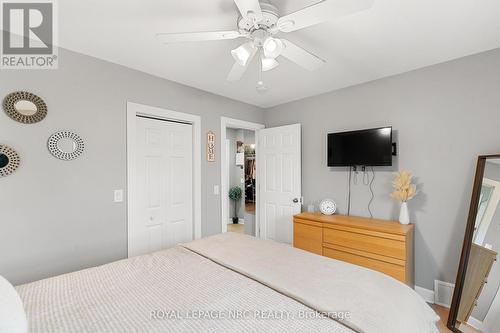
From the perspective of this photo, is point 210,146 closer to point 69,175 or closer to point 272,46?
point 69,175

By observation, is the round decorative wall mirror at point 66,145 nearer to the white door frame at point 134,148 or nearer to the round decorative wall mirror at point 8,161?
the round decorative wall mirror at point 8,161

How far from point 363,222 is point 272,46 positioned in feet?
6.85

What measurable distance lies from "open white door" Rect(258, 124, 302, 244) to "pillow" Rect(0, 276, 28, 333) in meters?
2.97

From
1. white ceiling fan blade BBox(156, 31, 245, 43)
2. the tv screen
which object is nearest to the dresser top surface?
the tv screen

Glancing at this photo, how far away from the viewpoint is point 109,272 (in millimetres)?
1476

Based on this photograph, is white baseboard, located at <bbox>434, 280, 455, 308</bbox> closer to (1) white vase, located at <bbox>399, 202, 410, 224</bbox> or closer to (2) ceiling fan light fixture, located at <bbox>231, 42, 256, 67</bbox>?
(1) white vase, located at <bbox>399, 202, 410, 224</bbox>

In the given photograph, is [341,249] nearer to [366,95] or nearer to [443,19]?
[366,95]

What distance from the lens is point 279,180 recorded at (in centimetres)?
361

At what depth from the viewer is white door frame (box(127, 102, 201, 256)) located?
2.44m

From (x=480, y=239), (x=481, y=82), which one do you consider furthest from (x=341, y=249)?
(x=481, y=82)

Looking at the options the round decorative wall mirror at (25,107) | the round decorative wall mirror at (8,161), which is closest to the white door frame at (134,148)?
the round decorative wall mirror at (25,107)

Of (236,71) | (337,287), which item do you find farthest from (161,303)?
(236,71)

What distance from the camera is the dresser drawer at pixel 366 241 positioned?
224cm

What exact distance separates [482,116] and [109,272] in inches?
127
